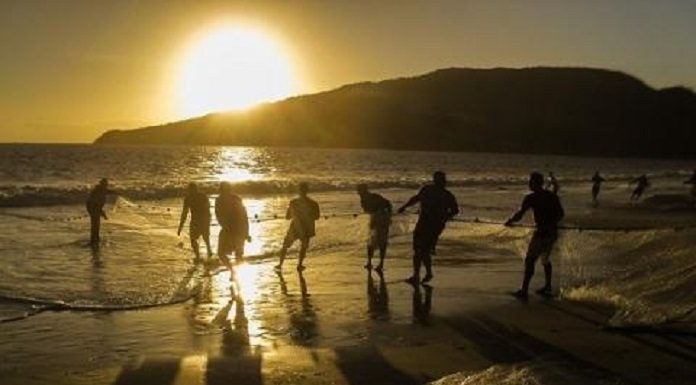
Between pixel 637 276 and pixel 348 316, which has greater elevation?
pixel 637 276

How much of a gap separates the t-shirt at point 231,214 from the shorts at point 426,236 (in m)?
2.97

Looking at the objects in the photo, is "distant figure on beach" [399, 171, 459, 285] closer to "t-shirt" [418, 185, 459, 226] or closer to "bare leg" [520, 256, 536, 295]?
"t-shirt" [418, 185, 459, 226]

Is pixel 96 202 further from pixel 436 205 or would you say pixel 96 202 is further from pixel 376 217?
pixel 436 205

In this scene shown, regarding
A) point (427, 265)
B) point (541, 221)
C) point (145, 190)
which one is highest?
point (541, 221)

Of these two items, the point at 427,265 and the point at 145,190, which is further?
the point at 145,190

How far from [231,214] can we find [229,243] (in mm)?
506

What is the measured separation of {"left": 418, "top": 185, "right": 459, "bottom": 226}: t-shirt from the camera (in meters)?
14.2

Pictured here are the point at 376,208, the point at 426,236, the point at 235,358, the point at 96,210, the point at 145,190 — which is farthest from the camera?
the point at 145,190

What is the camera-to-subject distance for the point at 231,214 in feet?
47.9

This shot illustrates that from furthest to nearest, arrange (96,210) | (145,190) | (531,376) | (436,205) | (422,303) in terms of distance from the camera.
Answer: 1. (145,190)
2. (96,210)
3. (436,205)
4. (422,303)
5. (531,376)

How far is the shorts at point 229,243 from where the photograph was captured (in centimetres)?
1467

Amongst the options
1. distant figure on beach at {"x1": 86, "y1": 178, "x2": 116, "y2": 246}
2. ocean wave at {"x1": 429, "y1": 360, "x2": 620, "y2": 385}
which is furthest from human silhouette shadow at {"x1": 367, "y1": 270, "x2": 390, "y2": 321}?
distant figure on beach at {"x1": 86, "y1": 178, "x2": 116, "y2": 246}

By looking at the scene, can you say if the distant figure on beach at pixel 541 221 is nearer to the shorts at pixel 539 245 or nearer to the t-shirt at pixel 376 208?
the shorts at pixel 539 245

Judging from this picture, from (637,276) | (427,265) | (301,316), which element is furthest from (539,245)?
(301,316)
